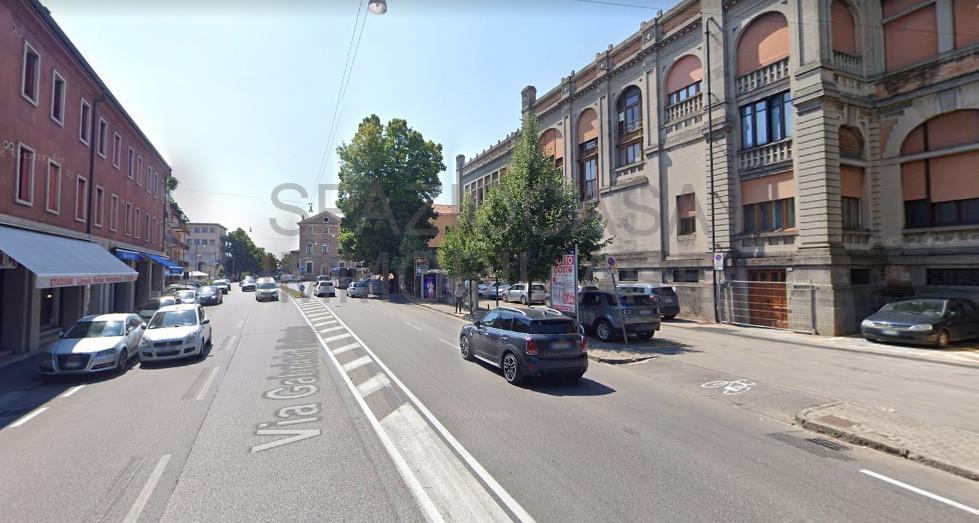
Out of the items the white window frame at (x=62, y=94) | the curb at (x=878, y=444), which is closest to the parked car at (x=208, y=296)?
the white window frame at (x=62, y=94)


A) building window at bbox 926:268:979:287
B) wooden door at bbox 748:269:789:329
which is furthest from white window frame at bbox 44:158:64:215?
building window at bbox 926:268:979:287

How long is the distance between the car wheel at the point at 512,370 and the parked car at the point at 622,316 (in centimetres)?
626

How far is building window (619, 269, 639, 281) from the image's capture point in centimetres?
2706

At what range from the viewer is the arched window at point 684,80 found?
2388 centimetres

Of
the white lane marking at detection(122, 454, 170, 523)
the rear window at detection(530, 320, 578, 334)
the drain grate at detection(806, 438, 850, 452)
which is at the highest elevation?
the rear window at detection(530, 320, 578, 334)

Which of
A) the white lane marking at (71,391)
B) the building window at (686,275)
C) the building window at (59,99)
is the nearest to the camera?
the white lane marking at (71,391)

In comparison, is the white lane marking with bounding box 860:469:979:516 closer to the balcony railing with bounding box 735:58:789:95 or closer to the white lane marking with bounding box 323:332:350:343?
the white lane marking with bounding box 323:332:350:343

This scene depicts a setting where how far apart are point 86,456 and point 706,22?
89.0 ft

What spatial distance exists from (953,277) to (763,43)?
1196 centimetres

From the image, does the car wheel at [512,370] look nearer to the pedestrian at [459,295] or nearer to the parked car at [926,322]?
the parked car at [926,322]

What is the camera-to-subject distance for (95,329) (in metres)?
11.8

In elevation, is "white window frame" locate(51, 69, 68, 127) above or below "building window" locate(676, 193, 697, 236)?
above

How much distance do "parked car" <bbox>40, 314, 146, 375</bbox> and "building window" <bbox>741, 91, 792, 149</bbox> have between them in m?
24.3

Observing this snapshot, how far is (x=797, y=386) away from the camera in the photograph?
949cm
